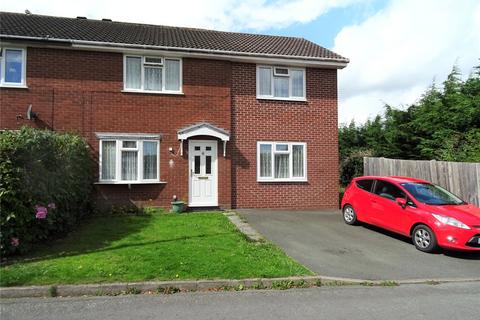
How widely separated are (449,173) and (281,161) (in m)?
5.31

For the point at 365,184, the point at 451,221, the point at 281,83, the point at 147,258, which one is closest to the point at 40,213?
the point at 147,258

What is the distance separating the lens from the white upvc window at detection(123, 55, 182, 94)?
14.2 meters

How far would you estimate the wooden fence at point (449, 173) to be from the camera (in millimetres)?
12445

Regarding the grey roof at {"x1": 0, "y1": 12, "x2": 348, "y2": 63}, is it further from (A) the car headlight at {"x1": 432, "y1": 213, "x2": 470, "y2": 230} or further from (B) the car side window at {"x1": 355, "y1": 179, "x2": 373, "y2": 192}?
(A) the car headlight at {"x1": 432, "y1": 213, "x2": 470, "y2": 230}

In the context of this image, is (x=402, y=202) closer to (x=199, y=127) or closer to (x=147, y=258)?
(x=147, y=258)

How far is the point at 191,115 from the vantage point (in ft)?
47.6

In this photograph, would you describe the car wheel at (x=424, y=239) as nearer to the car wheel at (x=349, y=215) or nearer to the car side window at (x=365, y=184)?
the car side window at (x=365, y=184)

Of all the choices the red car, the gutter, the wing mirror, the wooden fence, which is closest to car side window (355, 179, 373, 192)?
the red car

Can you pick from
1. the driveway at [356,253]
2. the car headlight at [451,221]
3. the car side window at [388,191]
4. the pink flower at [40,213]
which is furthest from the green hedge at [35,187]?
the car headlight at [451,221]

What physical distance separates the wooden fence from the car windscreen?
1886mm

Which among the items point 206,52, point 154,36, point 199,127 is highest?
point 154,36

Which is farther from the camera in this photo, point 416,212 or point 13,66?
point 13,66


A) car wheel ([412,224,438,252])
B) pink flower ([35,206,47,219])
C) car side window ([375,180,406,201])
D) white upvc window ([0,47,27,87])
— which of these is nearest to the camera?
pink flower ([35,206,47,219])

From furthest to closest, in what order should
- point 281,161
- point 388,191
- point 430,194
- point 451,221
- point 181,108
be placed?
1. point 281,161
2. point 181,108
3. point 388,191
4. point 430,194
5. point 451,221
